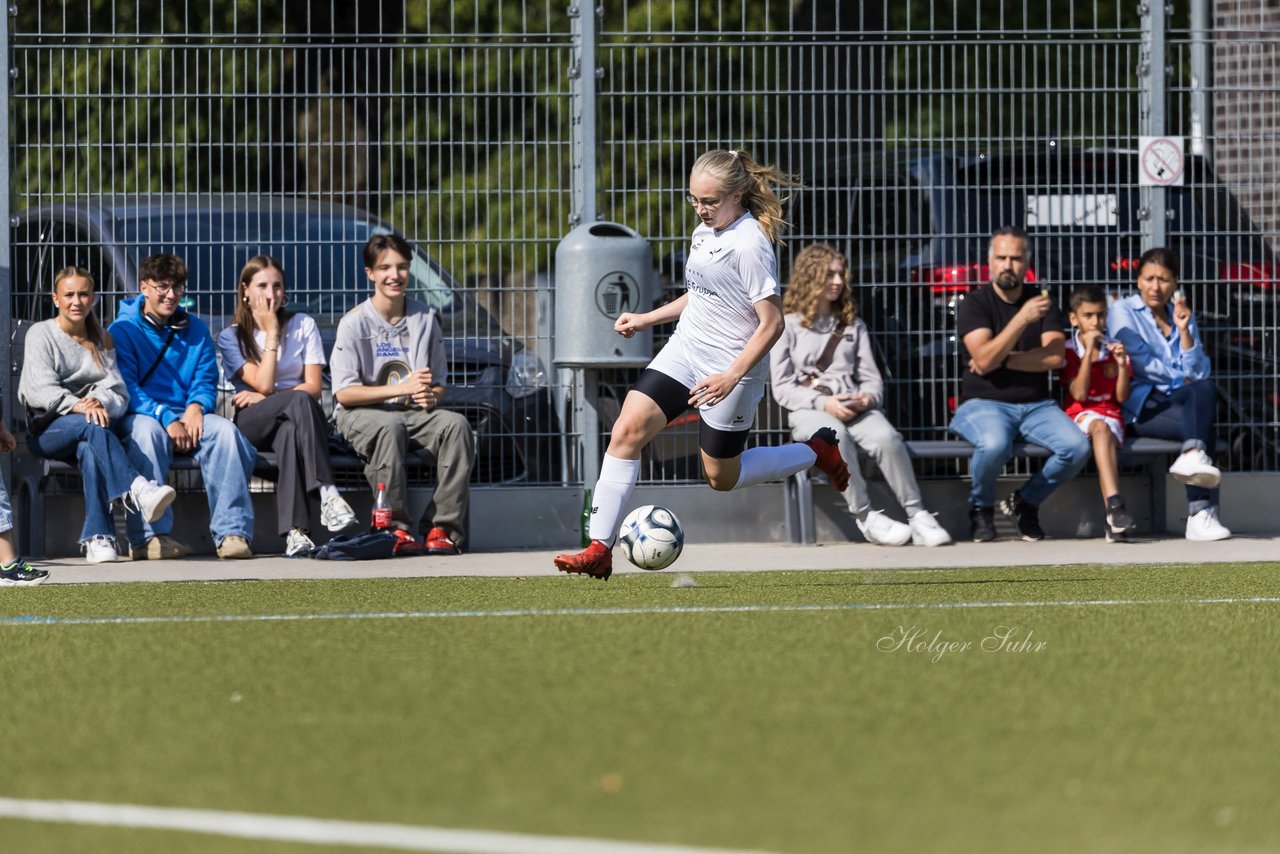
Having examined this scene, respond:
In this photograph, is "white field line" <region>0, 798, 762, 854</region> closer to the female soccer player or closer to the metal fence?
the female soccer player

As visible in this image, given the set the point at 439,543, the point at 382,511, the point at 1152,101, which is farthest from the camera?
the point at 1152,101

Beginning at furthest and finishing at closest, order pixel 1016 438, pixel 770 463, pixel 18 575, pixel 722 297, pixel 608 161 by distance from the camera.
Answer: pixel 608 161
pixel 1016 438
pixel 18 575
pixel 770 463
pixel 722 297

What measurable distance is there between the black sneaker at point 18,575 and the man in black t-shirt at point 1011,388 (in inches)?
200

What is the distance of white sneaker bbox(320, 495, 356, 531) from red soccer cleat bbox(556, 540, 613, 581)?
2.68 metres

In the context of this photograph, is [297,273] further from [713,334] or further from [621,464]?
[713,334]

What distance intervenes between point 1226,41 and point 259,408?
606cm

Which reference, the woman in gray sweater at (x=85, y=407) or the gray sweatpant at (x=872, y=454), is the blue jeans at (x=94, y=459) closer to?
the woman in gray sweater at (x=85, y=407)

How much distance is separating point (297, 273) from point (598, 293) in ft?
5.79

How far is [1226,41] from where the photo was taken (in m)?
11.5

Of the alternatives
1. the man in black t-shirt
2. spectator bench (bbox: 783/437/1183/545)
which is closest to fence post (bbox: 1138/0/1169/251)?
the man in black t-shirt

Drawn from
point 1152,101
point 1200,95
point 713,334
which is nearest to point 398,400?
point 713,334

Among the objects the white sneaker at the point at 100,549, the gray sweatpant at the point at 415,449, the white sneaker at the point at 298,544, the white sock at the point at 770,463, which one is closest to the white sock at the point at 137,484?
the white sneaker at the point at 100,549

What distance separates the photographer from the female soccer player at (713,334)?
7.77 meters

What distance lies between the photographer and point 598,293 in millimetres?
10656
